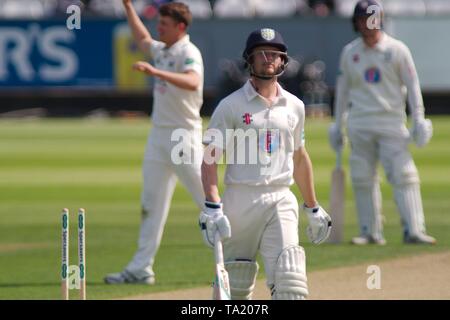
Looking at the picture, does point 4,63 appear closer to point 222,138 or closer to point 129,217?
point 129,217

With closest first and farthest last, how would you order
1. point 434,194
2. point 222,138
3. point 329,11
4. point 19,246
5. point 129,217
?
point 222,138 < point 19,246 < point 129,217 < point 434,194 < point 329,11

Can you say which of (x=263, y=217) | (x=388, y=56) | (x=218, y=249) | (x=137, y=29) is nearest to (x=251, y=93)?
(x=263, y=217)

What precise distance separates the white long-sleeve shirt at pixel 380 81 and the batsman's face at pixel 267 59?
5236 mm

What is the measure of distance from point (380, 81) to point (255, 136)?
217 inches

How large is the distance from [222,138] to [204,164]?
0.20m

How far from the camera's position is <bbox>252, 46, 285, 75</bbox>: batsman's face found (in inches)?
330

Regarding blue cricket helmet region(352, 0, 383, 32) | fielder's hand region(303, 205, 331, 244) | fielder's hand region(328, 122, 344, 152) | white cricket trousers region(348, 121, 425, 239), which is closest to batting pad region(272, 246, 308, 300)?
fielder's hand region(303, 205, 331, 244)

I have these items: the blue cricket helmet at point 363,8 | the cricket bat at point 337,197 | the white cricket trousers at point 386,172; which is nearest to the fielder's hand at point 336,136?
the white cricket trousers at point 386,172

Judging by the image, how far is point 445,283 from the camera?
1125 centimetres

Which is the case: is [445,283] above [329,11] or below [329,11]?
below

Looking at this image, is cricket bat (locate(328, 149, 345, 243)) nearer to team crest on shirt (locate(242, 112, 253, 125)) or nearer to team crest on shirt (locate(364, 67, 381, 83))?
team crest on shirt (locate(364, 67, 381, 83))
